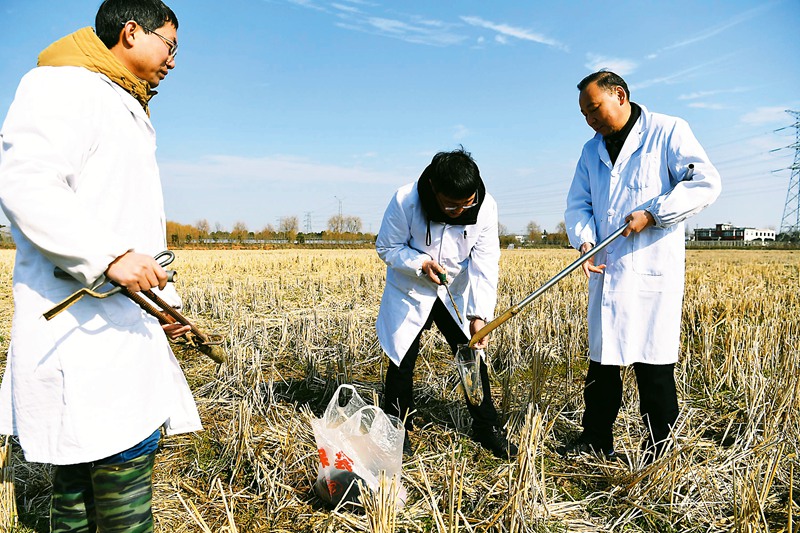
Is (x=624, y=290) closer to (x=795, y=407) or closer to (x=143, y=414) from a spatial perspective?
(x=795, y=407)

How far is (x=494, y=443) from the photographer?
2943 mm

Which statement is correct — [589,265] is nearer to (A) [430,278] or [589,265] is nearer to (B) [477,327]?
(B) [477,327]

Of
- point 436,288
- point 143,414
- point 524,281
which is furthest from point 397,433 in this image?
point 524,281

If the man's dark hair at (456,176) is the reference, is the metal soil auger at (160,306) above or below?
below

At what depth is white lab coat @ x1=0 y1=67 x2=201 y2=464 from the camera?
1326mm

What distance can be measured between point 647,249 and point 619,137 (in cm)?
68

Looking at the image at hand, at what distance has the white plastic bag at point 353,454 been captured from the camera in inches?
89.0

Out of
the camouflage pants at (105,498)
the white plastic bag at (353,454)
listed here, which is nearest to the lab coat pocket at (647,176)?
the white plastic bag at (353,454)

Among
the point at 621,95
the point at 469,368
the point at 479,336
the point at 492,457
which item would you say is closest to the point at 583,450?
the point at 492,457

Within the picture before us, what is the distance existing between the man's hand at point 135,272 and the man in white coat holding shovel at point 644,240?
2.27 metres

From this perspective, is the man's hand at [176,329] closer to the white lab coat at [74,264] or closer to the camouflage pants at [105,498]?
the white lab coat at [74,264]

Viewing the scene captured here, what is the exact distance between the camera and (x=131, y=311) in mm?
1562

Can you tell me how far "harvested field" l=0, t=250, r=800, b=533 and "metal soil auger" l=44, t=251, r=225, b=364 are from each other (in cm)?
58

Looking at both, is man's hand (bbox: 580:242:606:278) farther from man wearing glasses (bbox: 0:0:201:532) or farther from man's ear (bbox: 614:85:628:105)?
man wearing glasses (bbox: 0:0:201:532)
